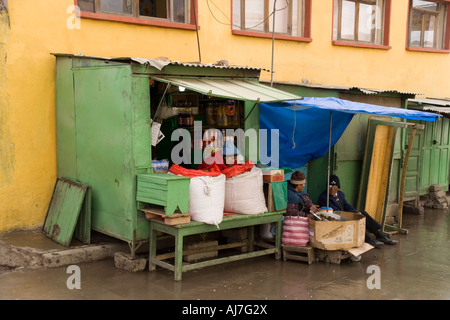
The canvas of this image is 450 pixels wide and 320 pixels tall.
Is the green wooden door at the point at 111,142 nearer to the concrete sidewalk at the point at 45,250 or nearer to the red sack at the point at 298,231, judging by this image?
the concrete sidewalk at the point at 45,250

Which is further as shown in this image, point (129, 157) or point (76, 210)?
point (76, 210)

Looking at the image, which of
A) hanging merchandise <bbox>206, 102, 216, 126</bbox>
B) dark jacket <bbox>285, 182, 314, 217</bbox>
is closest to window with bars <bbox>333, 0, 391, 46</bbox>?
hanging merchandise <bbox>206, 102, 216, 126</bbox>

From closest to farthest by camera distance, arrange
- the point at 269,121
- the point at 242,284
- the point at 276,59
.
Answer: the point at 242,284
the point at 269,121
the point at 276,59

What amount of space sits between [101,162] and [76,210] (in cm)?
77

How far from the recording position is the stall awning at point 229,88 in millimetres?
6352

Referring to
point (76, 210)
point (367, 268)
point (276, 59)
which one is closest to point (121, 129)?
point (76, 210)

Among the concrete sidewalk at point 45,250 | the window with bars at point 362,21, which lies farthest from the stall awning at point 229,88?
the window with bars at point 362,21

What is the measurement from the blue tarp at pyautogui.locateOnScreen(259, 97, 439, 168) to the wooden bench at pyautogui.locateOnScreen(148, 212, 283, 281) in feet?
4.45

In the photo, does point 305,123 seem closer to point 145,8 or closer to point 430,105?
point 145,8

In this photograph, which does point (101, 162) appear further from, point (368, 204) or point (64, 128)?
point (368, 204)

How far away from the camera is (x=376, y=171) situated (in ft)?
30.9

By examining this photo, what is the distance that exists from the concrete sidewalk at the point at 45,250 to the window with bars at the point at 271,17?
194 inches

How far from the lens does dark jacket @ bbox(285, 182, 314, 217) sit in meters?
7.52

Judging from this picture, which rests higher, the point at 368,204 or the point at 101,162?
the point at 101,162
